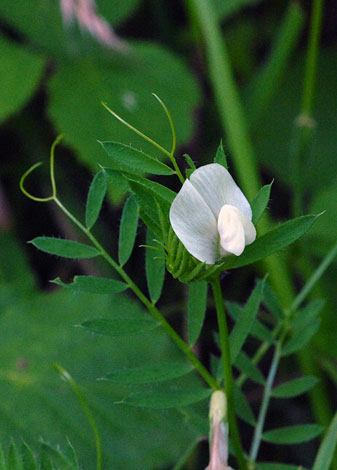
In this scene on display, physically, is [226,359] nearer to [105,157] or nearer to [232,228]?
[232,228]

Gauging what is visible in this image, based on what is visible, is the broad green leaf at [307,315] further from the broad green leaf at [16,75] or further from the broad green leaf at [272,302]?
the broad green leaf at [16,75]

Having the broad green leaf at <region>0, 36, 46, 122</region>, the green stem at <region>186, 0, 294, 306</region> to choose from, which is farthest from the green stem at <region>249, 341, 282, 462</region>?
the broad green leaf at <region>0, 36, 46, 122</region>

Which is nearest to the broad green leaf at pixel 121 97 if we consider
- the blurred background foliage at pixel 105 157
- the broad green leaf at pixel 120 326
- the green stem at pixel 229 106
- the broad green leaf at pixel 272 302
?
the blurred background foliage at pixel 105 157

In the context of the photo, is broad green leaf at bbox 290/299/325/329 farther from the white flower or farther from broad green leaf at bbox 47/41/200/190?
broad green leaf at bbox 47/41/200/190

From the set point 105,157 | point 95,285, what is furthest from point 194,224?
point 105,157

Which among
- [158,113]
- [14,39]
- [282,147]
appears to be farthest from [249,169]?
[14,39]
